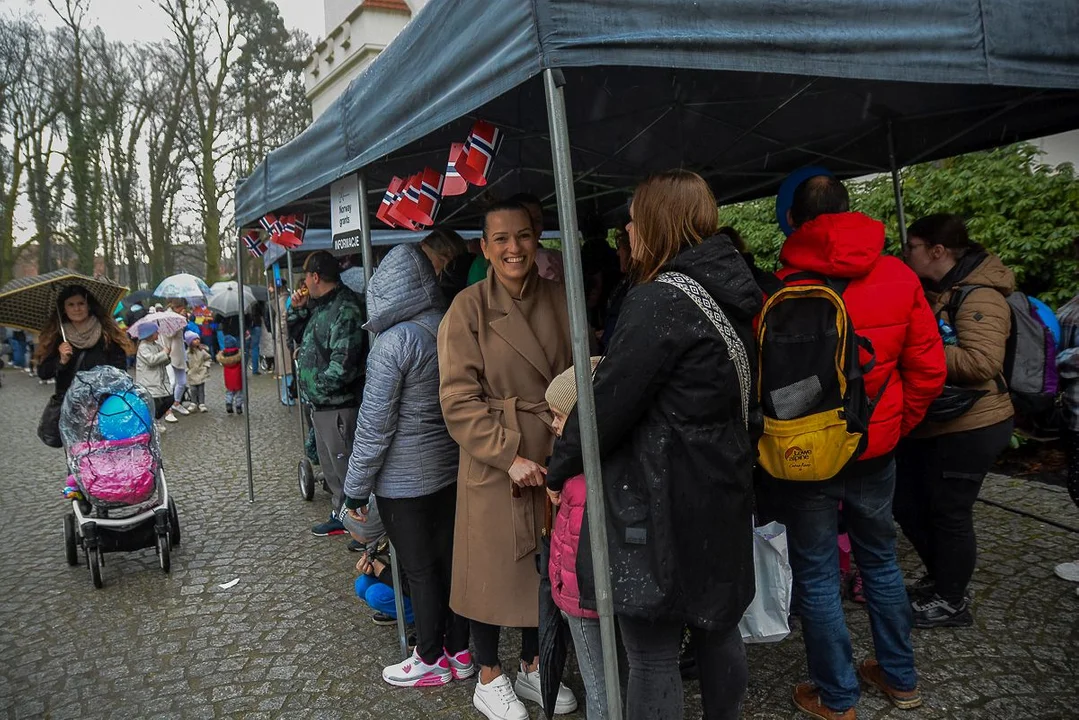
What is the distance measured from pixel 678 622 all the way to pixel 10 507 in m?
7.03

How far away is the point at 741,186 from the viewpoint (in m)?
5.58

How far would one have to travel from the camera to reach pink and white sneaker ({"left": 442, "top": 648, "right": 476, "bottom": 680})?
3.18 metres

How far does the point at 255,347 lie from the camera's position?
17.1 metres

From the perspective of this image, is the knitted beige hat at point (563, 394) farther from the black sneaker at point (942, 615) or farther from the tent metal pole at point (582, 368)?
the black sneaker at point (942, 615)

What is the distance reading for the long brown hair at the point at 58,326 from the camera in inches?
183

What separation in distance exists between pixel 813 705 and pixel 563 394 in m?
1.61

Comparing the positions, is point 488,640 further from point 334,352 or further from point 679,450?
point 334,352

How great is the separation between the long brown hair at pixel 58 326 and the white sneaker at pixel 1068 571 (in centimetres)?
577

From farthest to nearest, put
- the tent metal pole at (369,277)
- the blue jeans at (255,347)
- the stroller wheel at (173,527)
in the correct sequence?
the blue jeans at (255,347) → the stroller wheel at (173,527) → the tent metal pole at (369,277)

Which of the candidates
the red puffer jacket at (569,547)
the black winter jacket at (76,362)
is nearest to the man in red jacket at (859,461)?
the red puffer jacket at (569,547)

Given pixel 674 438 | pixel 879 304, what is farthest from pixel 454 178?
pixel 879 304

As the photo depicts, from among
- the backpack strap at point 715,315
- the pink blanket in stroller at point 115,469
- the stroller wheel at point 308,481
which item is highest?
the backpack strap at point 715,315

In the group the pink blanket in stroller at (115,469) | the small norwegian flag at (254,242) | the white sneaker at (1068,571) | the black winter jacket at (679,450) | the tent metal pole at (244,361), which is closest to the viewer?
the black winter jacket at (679,450)

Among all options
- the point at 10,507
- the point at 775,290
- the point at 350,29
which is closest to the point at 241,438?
the point at 10,507
